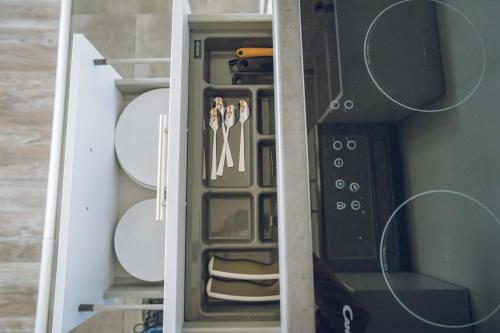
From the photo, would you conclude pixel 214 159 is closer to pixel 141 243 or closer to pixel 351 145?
pixel 351 145

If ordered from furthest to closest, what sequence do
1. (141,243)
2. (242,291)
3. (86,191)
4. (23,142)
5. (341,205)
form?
1. (23,142)
2. (141,243)
3. (86,191)
4. (242,291)
5. (341,205)

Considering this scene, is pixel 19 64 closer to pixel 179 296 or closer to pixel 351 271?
pixel 179 296

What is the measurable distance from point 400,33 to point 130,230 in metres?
1.11

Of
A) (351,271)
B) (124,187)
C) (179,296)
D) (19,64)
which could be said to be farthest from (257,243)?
(19,64)

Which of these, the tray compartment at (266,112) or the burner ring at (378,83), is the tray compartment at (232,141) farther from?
the burner ring at (378,83)

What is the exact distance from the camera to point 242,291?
Result: 0.77m

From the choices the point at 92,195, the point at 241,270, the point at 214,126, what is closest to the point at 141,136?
the point at 92,195

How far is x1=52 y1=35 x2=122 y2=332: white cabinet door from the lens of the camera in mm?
983

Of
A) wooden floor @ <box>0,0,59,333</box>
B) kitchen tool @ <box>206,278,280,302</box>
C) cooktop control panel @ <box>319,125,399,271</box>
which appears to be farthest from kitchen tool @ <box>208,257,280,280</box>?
wooden floor @ <box>0,0,59,333</box>

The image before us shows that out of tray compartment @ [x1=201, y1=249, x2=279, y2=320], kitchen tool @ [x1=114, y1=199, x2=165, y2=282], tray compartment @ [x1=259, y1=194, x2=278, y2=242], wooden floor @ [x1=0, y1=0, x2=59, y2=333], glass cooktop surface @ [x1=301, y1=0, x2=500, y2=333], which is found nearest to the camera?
glass cooktop surface @ [x1=301, y1=0, x2=500, y2=333]

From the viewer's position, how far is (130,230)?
1.24 m

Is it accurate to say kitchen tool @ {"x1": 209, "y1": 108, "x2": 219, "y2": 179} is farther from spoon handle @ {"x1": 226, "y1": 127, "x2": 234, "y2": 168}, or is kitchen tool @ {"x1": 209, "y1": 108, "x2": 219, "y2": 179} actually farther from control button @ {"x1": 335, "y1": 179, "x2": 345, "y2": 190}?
control button @ {"x1": 335, "y1": 179, "x2": 345, "y2": 190}

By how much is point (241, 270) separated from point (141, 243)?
0.61 meters

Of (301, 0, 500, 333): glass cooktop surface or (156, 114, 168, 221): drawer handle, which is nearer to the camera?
(301, 0, 500, 333): glass cooktop surface
